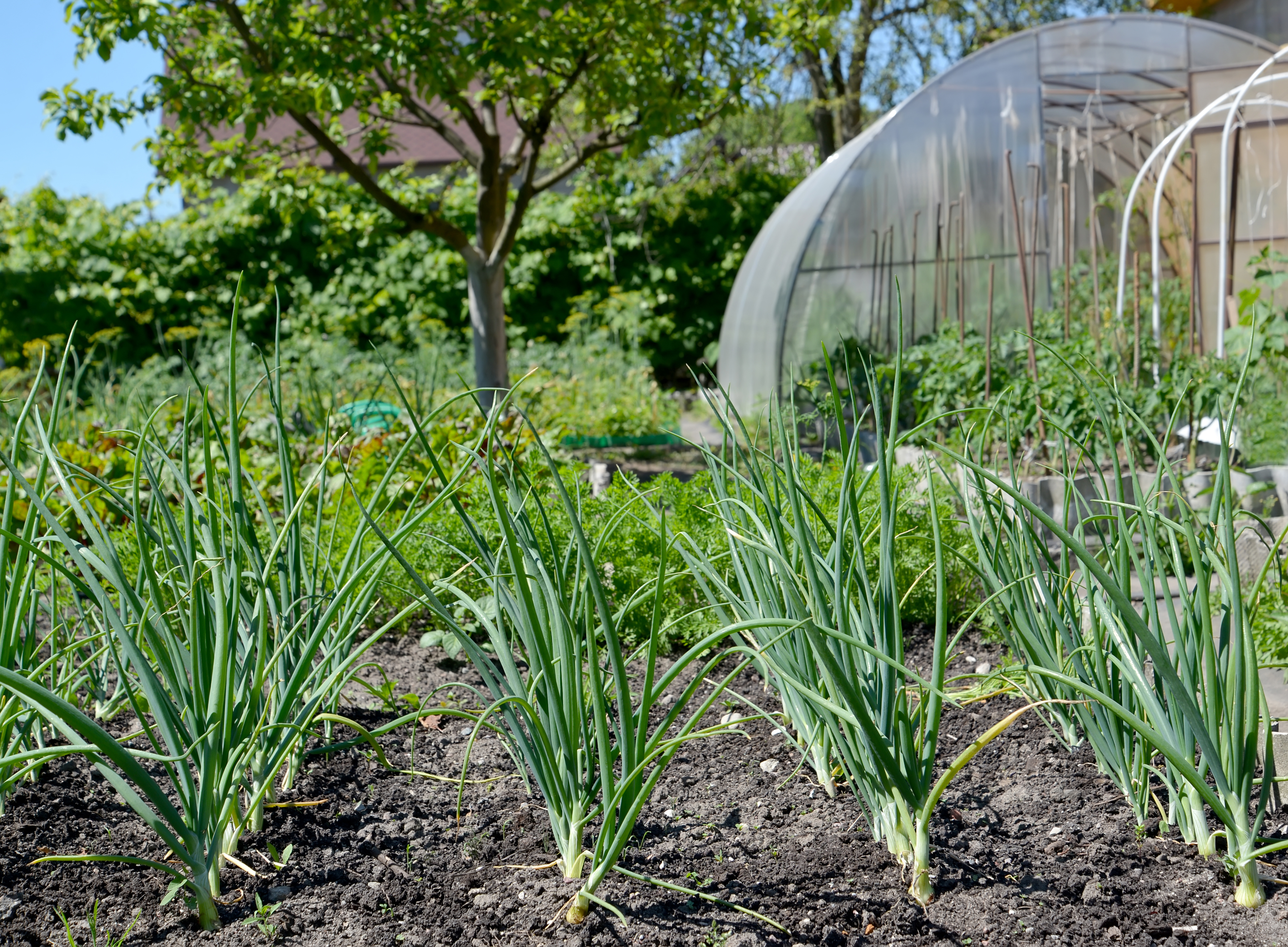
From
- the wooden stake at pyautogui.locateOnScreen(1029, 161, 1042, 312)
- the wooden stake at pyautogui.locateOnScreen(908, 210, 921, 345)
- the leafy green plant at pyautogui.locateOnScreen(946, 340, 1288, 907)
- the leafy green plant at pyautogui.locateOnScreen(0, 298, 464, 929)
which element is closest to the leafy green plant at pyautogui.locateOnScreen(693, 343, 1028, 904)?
the leafy green plant at pyautogui.locateOnScreen(946, 340, 1288, 907)

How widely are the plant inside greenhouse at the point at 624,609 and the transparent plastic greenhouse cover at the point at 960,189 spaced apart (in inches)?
4.0

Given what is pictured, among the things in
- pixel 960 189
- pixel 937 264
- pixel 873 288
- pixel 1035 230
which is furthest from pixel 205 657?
pixel 960 189

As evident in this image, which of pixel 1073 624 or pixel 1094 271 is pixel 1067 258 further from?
pixel 1073 624

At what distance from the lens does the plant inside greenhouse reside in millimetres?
1410

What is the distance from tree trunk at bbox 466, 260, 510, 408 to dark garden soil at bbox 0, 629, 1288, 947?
4.42 meters

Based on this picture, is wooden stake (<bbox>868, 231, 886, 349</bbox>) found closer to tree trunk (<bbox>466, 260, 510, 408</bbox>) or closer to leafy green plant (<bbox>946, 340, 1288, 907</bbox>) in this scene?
tree trunk (<bbox>466, 260, 510, 408</bbox>)

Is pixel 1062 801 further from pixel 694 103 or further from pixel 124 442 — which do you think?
pixel 694 103

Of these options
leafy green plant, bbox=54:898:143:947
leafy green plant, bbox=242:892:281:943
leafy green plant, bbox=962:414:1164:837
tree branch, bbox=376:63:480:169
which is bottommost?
leafy green plant, bbox=242:892:281:943

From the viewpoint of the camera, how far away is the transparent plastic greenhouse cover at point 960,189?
670cm

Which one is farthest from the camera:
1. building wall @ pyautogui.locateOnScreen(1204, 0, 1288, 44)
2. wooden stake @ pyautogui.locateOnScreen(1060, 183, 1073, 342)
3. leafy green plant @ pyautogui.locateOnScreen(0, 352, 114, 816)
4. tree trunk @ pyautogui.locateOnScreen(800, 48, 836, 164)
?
tree trunk @ pyautogui.locateOnScreen(800, 48, 836, 164)

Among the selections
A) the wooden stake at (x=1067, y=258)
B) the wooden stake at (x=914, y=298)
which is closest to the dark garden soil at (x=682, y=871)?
the wooden stake at (x=1067, y=258)

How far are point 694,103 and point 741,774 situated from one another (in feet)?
15.7

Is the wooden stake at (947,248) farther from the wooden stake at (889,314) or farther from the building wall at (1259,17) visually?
the building wall at (1259,17)

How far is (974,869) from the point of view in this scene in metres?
1.53
